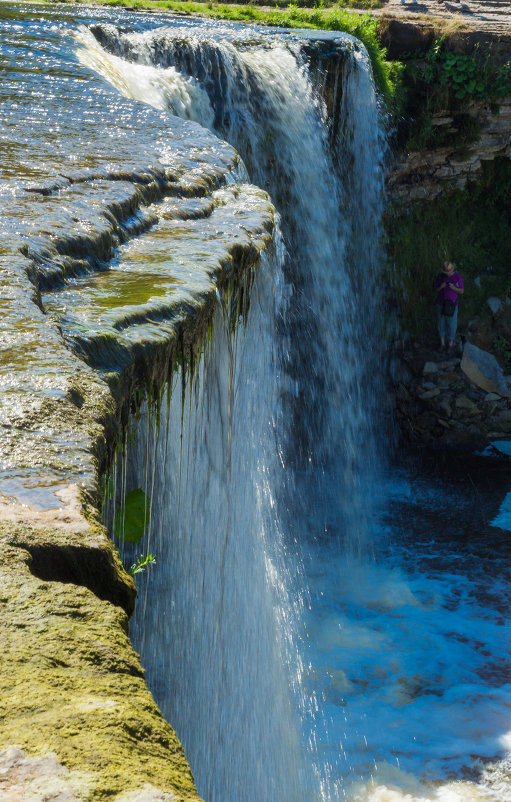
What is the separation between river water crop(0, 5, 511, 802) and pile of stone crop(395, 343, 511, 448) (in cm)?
53

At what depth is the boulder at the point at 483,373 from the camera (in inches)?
452

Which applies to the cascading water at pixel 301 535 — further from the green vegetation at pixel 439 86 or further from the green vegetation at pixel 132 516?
the green vegetation at pixel 439 86

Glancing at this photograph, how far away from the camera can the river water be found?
4.51 meters

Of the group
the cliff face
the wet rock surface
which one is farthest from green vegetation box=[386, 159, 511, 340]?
the wet rock surface

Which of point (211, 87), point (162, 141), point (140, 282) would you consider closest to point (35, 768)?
point (140, 282)

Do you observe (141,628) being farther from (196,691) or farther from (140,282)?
(140,282)

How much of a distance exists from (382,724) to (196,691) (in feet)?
7.87

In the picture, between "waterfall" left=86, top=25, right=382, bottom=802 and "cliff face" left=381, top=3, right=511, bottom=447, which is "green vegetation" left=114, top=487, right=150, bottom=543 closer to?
"waterfall" left=86, top=25, right=382, bottom=802

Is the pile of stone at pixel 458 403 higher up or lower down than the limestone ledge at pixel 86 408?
lower down

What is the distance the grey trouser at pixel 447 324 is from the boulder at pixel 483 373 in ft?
1.14

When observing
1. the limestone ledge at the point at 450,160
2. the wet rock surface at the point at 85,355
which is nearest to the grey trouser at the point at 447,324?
the limestone ledge at the point at 450,160

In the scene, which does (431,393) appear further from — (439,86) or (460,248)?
(439,86)

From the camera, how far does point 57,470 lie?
6.19 ft

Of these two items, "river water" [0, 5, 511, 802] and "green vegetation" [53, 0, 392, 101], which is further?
"green vegetation" [53, 0, 392, 101]
